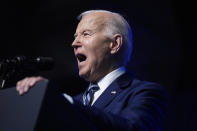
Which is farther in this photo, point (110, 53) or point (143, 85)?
point (110, 53)

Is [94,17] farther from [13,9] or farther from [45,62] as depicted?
[13,9]

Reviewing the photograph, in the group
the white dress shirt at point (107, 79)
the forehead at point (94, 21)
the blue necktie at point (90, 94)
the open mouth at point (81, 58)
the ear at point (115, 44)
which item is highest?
the forehead at point (94, 21)

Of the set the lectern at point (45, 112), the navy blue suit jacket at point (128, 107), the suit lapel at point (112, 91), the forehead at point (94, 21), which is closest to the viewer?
the lectern at point (45, 112)

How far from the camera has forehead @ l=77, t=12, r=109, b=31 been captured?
80.4 inches

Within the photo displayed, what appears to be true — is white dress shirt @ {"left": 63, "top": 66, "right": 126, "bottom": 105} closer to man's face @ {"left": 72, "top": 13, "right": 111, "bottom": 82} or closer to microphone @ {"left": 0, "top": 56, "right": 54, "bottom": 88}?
man's face @ {"left": 72, "top": 13, "right": 111, "bottom": 82}

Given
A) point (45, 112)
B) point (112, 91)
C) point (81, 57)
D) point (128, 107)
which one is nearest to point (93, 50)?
point (81, 57)

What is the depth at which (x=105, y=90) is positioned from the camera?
5.68 ft

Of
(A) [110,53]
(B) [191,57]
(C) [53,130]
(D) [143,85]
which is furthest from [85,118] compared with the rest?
(B) [191,57]

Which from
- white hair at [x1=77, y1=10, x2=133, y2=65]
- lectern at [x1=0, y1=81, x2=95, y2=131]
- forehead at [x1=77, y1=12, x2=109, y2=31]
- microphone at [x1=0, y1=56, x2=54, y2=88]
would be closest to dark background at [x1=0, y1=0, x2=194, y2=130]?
white hair at [x1=77, y1=10, x2=133, y2=65]

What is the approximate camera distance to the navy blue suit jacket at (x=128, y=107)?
3.58 feet

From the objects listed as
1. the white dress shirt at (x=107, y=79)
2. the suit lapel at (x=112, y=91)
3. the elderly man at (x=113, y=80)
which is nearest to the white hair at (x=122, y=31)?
the elderly man at (x=113, y=80)

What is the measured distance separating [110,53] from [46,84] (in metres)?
1.10

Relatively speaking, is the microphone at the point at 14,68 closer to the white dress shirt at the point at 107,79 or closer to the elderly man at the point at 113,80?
the elderly man at the point at 113,80

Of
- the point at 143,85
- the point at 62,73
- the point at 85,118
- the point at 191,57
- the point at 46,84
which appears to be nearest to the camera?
the point at 46,84
